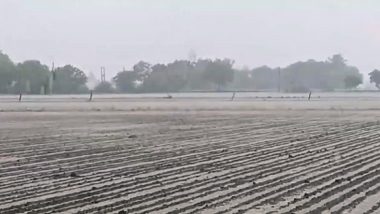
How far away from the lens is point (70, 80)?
9050cm

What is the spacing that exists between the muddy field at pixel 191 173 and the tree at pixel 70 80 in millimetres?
68388

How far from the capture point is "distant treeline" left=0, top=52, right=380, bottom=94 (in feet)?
282

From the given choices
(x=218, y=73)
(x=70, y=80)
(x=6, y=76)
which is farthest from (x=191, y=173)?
A: (x=218, y=73)

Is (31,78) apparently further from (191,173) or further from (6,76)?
(191,173)

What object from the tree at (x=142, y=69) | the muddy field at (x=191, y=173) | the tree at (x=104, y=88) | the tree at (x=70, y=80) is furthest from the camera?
the tree at (x=142, y=69)

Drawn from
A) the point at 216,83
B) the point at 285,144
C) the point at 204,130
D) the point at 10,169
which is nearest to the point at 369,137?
the point at 285,144

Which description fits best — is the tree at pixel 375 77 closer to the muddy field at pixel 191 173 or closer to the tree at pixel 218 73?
the tree at pixel 218 73

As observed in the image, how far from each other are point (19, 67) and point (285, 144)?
238 ft

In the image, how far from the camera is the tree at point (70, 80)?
89.4 metres

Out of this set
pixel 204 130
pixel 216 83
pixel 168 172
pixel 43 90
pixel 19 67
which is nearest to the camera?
pixel 168 172

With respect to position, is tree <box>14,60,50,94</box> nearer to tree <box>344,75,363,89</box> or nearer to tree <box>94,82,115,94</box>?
tree <box>94,82,115,94</box>

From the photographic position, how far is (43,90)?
79938 mm

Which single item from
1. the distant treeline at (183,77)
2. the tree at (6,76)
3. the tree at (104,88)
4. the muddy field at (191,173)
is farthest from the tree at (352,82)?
the muddy field at (191,173)

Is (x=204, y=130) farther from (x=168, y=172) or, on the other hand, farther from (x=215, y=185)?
(x=215, y=185)
